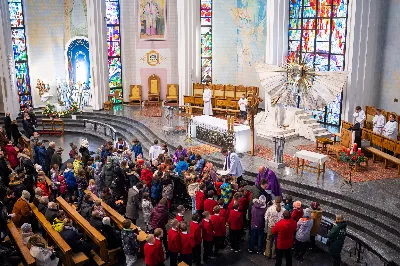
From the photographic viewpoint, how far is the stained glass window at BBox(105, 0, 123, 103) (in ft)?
79.8

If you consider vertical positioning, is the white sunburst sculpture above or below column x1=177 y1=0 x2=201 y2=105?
below

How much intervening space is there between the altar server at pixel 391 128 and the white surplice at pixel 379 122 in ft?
1.72

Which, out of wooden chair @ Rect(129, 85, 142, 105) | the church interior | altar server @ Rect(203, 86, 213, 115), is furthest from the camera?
wooden chair @ Rect(129, 85, 142, 105)

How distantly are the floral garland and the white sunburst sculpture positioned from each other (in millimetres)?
9948

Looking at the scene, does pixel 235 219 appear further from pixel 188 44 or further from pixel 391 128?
pixel 188 44

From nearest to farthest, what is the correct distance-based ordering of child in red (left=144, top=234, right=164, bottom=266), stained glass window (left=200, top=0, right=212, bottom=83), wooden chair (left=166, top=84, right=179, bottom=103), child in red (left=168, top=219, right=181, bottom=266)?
1. child in red (left=144, top=234, right=164, bottom=266)
2. child in red (left=168, top=219, right=181, bottom=266)
3. stained glass window (left=200, top=0, right=212, bottom=83)
4. wooden chair (left=166, top=84, right=179, bottom=103)

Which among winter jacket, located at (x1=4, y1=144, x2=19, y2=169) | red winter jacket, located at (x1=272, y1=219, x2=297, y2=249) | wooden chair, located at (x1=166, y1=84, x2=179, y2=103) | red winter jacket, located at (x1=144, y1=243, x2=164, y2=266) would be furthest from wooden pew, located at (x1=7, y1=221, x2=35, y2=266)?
wooden chair, located at (x1=166, y1=84, x2=179, y2=103)

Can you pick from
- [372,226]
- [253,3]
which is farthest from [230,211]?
[253,3]

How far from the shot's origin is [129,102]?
25016 millimetres

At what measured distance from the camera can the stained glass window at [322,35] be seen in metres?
18.8

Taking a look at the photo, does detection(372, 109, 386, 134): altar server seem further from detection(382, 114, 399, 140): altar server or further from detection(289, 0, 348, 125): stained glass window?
detection(289, 0, 348, 125): stained glass window

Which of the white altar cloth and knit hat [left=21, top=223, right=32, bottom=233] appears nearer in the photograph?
knit hat [left=21, top=223, right=32, bottom=233]

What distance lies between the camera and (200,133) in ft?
57.5

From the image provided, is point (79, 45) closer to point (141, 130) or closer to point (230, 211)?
point (141, 130)
